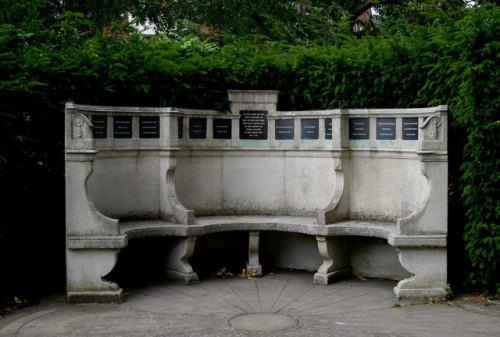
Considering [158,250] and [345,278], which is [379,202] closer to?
[345,278]

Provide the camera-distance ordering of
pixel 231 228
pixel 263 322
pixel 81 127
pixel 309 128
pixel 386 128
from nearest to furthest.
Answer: pixel 263 322, pixel 81 127, pixel 386 128, pixel 231 228, pixel 309 128

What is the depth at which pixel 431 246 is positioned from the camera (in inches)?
346

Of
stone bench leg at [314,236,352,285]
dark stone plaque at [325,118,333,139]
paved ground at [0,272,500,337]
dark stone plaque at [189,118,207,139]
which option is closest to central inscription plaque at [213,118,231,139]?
dark stone plaque at [189,118,207,139]

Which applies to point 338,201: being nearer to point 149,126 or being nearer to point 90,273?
point 149,126

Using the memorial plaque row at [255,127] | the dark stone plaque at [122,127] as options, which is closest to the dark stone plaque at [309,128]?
the memorial plaque row at [255,127]

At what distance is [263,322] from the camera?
7910mm

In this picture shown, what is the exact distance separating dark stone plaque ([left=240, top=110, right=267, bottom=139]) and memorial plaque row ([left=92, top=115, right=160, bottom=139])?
5.09 ft

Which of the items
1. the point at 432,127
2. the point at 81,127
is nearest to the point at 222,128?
the point at 81,127

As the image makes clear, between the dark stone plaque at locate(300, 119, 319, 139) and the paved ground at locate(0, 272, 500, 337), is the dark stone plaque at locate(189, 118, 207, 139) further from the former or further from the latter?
the paved ground at locate(0, 272, 500, 337)

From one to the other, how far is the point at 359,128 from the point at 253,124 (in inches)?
71.7

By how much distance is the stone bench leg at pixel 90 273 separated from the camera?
873 centimetres

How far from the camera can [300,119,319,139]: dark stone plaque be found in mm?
10586

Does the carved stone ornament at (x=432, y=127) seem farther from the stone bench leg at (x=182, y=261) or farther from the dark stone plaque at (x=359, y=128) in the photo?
the stone bench leg at (x=182, y=261)

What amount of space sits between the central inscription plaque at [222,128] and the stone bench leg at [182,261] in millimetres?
1919
